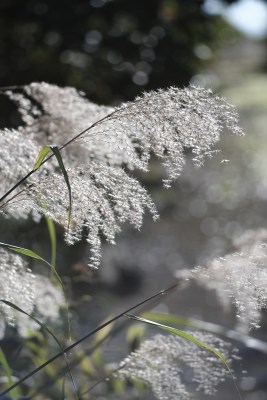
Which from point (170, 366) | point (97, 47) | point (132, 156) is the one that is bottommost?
point (170, 366)

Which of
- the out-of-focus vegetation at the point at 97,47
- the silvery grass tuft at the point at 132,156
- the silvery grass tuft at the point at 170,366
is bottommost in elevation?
the silvery grass tuft at the point at 170,366

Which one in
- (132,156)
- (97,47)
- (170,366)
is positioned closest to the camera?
(132,156)

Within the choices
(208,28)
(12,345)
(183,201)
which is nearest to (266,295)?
(12,345)

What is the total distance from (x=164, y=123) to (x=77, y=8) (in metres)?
2.80

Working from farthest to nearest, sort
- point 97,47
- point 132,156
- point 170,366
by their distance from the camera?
point 97,47
point 170,366
point 132,156

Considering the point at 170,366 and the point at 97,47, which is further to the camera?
the point at 97,47

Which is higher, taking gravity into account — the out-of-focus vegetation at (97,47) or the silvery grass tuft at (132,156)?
the out-of-focus vegetation at (97,47)

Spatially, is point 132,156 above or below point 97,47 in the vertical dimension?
below

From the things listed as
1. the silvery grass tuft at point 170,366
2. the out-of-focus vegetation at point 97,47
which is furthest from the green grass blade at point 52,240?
the out-of-focus vegetation at point 97,47

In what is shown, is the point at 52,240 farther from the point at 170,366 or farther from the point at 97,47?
the point at 97,47

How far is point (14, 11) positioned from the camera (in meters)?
4.06

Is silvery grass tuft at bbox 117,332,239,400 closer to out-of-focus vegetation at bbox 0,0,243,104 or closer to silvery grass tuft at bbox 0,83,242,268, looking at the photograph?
silvery grass tuft at bbox 0,83,242,268

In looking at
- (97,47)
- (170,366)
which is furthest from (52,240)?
(97,47)

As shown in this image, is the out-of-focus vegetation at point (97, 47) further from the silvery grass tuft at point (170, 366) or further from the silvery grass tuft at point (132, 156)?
the silvery grass tuft at point (132, 156)
